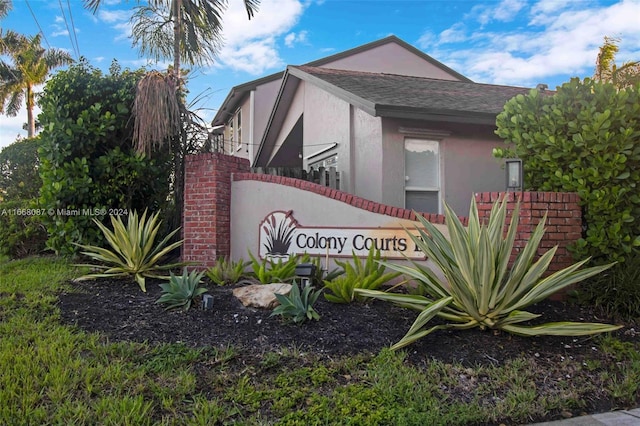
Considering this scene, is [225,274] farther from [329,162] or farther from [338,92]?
[329,162]

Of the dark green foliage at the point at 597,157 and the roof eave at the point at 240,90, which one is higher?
the roof eave at the point at 240,90

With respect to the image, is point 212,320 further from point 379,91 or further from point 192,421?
point 379,91

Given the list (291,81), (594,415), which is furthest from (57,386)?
(291,81)

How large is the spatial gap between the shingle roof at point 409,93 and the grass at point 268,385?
15.1 ft

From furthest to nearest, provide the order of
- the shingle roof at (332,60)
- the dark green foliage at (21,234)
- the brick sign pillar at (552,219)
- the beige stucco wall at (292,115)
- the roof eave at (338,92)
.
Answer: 1. the shingle roof at (332,60)
2. the beige stucco wall at (292,115)
3. the dark green foliage at (21,234)
4. the roof eave at (338,92)
5. the brick sign pillar at (552,219)

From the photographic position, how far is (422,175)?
855 cm

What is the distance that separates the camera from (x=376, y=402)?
318cm

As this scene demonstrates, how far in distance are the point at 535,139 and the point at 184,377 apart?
15.7ft

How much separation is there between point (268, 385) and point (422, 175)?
234 inches

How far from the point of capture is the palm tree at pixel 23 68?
1289 inches

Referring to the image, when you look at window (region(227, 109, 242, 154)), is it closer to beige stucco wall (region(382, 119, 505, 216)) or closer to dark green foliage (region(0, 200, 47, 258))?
dark green foliage (region(0, 200, 47, 258))

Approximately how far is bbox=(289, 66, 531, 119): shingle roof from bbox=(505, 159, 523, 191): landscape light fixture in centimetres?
243

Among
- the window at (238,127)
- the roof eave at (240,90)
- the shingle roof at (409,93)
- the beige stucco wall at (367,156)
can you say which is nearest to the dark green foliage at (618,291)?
the shingle roof at (409,93)

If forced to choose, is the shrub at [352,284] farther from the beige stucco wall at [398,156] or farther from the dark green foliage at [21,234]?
the dark green foliage at [21,234]
